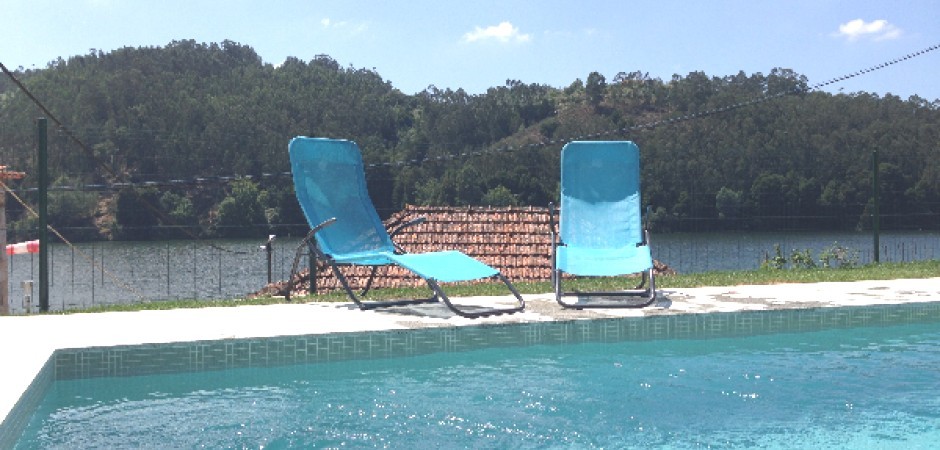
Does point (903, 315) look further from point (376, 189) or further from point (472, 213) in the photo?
point (376, 189)

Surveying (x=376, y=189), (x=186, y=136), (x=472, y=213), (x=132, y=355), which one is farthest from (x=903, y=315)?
(x=186, y=136)

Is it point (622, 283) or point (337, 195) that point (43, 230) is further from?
point (622, 283)

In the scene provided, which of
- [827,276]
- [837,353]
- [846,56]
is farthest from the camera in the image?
[846,56]

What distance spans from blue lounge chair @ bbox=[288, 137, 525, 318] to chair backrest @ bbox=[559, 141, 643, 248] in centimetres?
100

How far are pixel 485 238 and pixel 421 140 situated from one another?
123 feet

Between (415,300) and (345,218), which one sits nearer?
(415,300)

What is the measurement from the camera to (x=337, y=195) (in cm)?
667

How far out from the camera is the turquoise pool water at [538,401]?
344 cm

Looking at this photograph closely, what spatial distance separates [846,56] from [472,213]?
1410cm

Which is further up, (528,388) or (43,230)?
(43,230)

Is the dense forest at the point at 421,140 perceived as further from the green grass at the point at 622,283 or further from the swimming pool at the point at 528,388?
the swimming pool at the point at 528,388

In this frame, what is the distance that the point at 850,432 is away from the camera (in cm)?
354

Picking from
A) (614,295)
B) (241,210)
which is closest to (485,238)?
(614,295)

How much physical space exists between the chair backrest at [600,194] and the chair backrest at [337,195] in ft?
5.05
